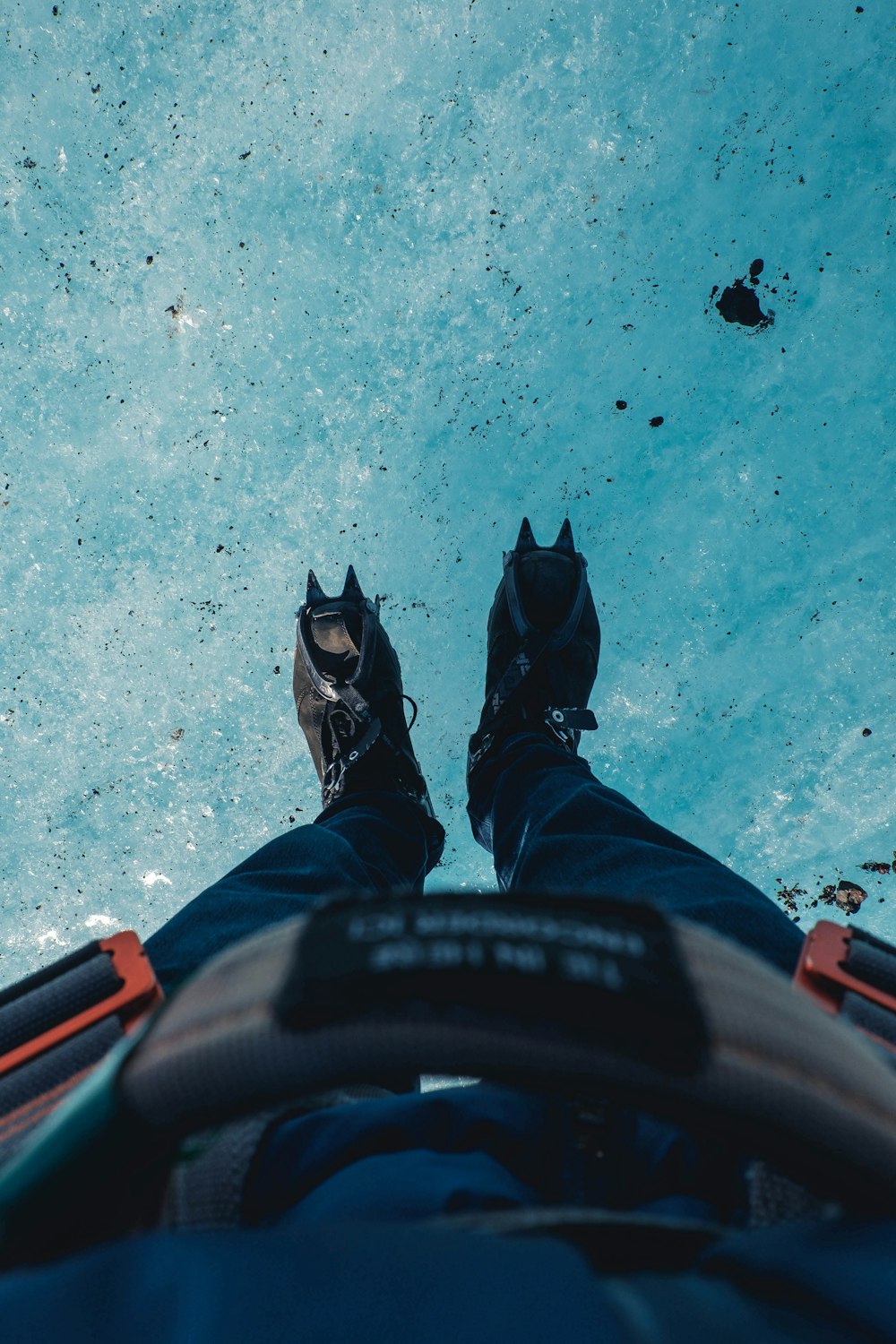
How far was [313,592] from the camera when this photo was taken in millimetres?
2557

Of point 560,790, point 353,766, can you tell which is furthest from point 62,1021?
point 353,766

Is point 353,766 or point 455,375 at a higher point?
point 455,375

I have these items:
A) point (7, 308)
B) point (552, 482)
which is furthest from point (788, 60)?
point (7, 308)

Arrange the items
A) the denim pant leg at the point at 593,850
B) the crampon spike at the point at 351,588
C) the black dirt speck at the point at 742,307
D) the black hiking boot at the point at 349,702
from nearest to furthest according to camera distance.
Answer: the denim pant leg at the point at 593,850
the black dirt speck at the point at 742,307
the black hiking boot at the point at 349,702
the crampon spike at the point at 351,588

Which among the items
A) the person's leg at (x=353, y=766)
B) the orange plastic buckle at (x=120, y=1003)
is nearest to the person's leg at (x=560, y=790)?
the person's leg at (x=353, y=766)

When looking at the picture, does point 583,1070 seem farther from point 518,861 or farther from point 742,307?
point 742,307

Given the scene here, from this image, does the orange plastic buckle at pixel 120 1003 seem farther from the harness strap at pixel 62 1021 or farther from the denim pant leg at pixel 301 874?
the denim pant leg at pixel 301 874

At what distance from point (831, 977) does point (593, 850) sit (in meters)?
0.71

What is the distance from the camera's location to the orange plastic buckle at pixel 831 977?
78 cm

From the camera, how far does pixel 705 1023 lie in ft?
1.32

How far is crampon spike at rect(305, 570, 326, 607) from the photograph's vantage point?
2.55m

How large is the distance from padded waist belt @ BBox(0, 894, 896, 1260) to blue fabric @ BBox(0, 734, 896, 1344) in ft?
0.16

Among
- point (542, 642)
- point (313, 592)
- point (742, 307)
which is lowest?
point (542, 642)

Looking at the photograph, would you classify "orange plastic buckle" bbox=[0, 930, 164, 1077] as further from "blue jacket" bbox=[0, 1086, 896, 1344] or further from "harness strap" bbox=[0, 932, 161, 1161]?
"blue jacket" bbox=[0, 1086, 896, 1344]
